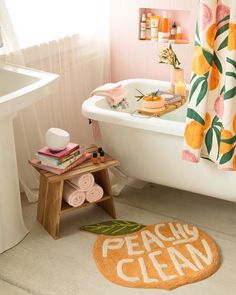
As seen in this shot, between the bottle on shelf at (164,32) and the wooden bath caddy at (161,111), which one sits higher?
the bottle on shelf at (164,32)

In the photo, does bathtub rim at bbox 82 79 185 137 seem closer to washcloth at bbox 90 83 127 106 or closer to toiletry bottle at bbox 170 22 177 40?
washcloth at bbox 90 83 127 106

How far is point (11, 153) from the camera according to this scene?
97.6 inches

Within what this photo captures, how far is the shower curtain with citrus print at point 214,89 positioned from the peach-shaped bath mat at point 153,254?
0.48 m

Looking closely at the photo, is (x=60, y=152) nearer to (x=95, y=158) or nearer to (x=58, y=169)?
(x=58, y=169)

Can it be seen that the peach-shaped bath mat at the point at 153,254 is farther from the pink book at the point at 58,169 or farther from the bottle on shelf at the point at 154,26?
the bottle on shelf at the point at 154,26

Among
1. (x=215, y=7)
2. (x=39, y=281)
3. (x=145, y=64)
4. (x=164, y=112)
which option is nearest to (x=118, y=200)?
(x=164, y=112)

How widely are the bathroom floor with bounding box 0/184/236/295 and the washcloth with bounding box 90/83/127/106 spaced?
2.11 ft

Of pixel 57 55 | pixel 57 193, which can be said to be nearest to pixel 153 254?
pixel 57 193

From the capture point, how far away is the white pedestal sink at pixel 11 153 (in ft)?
7.72

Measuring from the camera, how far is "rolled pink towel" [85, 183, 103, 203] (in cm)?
273

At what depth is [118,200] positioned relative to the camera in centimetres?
309

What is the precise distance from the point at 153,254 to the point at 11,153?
3.08 feet

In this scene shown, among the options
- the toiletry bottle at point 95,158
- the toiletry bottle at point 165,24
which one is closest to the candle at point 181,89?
the toiletry bottle at point 165,24

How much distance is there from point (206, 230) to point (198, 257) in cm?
28
